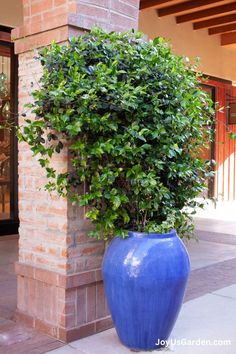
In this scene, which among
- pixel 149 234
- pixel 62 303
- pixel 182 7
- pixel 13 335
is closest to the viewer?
pixel 149 234

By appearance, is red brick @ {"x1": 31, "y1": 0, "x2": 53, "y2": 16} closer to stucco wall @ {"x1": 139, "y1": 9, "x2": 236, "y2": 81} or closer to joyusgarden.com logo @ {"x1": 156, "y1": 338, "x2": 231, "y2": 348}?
joyusgarden.com logo @ {"x1": 156, "y1": 338, "x2": 231, "y2": 348}

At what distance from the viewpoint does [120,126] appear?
10.7 feet

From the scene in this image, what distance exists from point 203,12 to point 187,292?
660 centimetres

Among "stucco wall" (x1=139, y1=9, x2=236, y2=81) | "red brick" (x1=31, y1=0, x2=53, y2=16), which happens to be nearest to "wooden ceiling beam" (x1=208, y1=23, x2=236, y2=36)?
"stucco wall" (x1=139, y1=9, x2=236, y2=81)

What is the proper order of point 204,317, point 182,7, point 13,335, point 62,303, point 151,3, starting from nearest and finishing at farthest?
point 62,303
point 13,335
point 204,317
point 151,3
point 182,7

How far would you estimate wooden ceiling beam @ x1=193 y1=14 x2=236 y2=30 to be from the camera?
9884 mm

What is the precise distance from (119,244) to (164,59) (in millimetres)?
1350

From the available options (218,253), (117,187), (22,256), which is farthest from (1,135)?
(117,187)

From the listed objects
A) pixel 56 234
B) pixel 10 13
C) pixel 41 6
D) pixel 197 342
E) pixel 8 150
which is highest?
pixel 10 13

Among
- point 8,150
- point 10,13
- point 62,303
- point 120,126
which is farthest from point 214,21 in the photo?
point 62,303

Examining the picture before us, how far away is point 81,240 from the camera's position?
3.63 metres

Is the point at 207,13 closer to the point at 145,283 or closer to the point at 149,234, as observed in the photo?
the point at 149,234

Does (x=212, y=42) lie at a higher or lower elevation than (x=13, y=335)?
higher

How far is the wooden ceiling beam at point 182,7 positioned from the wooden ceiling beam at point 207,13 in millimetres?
471
